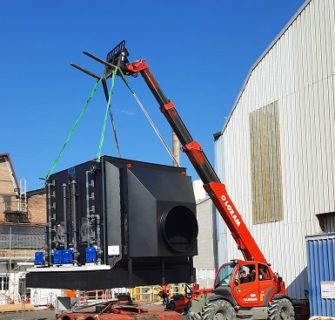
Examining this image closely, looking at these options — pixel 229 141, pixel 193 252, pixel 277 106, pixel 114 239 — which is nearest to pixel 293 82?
pixel 277 106

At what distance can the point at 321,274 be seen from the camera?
712 inches

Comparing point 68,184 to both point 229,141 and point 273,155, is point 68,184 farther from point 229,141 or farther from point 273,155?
point 229,141

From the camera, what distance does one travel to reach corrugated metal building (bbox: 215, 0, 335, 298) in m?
20.7

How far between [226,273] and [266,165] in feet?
22.0

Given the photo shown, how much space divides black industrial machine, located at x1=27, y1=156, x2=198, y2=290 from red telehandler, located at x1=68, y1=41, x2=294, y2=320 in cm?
287

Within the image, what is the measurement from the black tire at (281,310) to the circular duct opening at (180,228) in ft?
15.7

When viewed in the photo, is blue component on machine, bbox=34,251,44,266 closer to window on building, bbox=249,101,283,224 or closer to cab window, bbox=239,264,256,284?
cab window, bbox=239,264,256,284

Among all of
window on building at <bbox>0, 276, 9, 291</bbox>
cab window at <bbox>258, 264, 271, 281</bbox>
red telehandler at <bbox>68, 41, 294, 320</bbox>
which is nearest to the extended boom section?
red telehandler at <bbox>68, 41, 294, 320</bbox>

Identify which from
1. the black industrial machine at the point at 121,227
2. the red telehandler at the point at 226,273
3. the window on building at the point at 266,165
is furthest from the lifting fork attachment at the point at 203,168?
the black industrial machine at the point at 121,227

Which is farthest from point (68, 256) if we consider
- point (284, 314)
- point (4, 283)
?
point (4, 283)

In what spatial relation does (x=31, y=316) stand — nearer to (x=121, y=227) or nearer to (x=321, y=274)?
(x=321, y=274)

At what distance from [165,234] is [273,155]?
36.4 ft

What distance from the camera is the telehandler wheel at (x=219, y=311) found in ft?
52.3

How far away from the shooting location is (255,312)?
1702 cm
